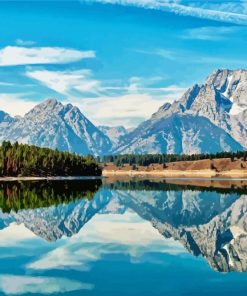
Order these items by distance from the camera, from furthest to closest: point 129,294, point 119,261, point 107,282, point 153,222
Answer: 1. point 153,222
2. point 119,261
3. point 107,282
4. point 129,294

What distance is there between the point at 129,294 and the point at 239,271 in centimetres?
1074

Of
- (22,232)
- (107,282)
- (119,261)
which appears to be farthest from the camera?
(22,232)

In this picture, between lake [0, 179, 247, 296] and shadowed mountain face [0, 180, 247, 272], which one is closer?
lake [0, 179, 247, 296]

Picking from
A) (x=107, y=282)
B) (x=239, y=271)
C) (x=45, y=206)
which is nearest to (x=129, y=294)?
(x=107, y=282)

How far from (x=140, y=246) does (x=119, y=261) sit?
28.9 feet

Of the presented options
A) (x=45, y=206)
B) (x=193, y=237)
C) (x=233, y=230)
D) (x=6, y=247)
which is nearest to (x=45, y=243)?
(x=6, y=247)

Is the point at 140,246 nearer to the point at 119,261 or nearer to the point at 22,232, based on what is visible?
the point at 119,261

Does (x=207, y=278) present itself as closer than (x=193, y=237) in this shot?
Yes

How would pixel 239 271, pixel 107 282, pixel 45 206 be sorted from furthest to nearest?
1. pixel 45 206
2. pixel 239 271
3. pixel 107 282

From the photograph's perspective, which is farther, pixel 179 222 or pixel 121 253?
pixel 179 222

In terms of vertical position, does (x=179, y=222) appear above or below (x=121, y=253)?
below

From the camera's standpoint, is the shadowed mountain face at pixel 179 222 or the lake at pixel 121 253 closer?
the lake at pixel 121 253

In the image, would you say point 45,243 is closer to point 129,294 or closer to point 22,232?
point 22,232

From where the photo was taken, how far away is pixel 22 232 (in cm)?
6081
